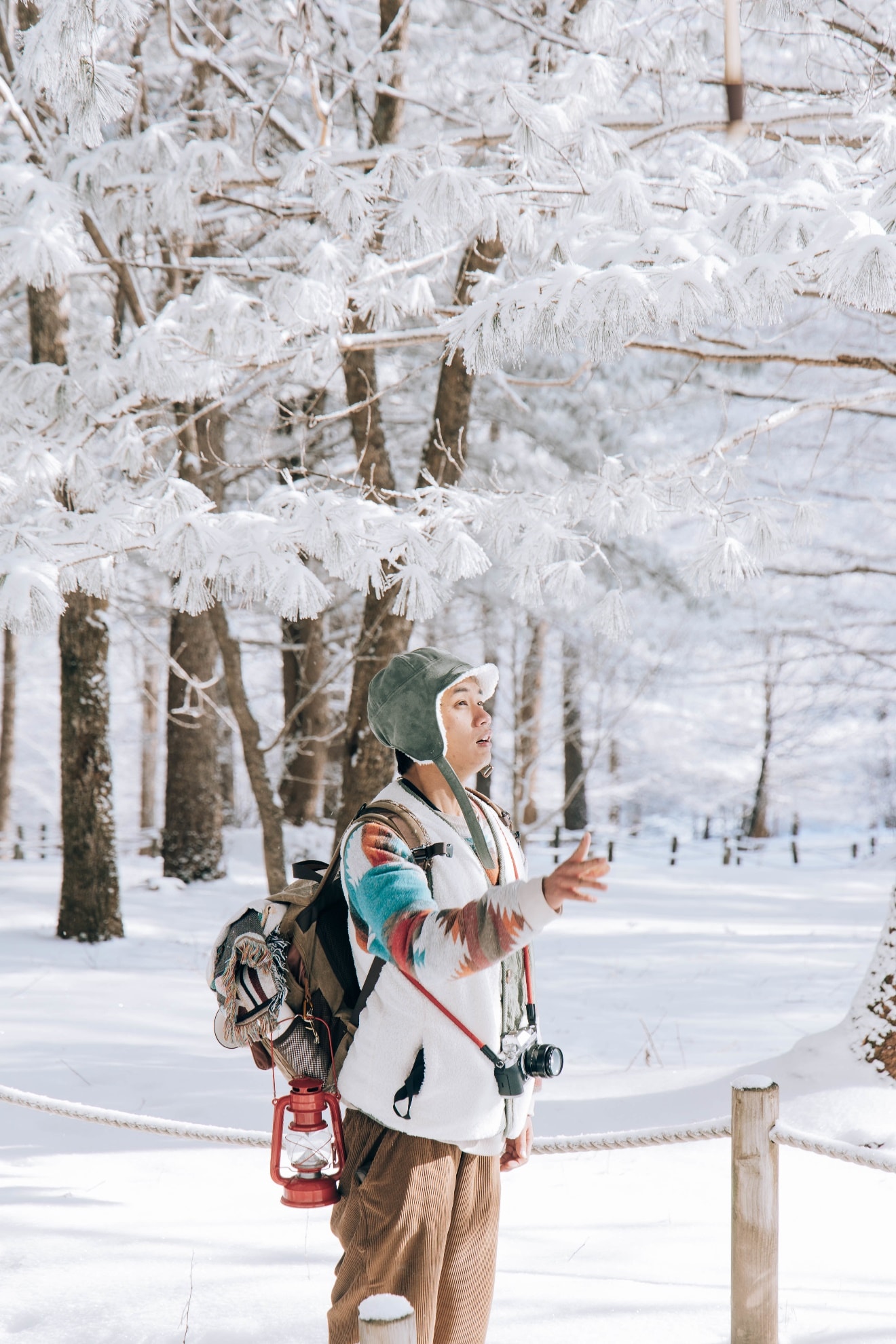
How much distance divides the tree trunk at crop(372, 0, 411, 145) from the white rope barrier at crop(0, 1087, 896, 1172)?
5280 mm

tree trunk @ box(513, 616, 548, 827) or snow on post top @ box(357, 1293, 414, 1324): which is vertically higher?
snow on post top @ box(357, 1293, 414, 1324)

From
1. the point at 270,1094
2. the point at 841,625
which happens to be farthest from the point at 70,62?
the point at 841,625

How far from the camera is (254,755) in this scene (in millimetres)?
6672

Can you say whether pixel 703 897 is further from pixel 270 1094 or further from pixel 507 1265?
pixel 507 1265

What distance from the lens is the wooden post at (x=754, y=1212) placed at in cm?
273

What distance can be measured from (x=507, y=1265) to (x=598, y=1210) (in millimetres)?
608

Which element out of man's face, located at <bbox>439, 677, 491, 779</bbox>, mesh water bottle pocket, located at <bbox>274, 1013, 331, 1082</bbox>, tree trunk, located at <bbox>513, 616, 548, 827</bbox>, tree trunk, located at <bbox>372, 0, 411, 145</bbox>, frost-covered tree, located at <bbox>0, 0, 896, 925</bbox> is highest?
tree trunk, located at <bbox>372, 0, 411, 145</bbox>

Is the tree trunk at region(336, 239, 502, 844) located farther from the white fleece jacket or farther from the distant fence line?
the white fleece jacket

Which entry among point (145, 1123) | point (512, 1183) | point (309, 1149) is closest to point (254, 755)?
point (512, 1183)

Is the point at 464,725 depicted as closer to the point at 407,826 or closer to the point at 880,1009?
the point at 407,826

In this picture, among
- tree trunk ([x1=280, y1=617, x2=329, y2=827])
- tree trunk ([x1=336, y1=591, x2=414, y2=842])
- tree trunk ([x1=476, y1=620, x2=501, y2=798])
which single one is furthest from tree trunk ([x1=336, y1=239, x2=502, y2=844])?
tree trunk ([x1=280, y1=617, x2=329, y2=827])

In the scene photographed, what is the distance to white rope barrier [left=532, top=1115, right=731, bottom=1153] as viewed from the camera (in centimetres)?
285

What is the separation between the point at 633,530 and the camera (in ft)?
16.1

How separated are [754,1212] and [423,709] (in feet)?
5.27
